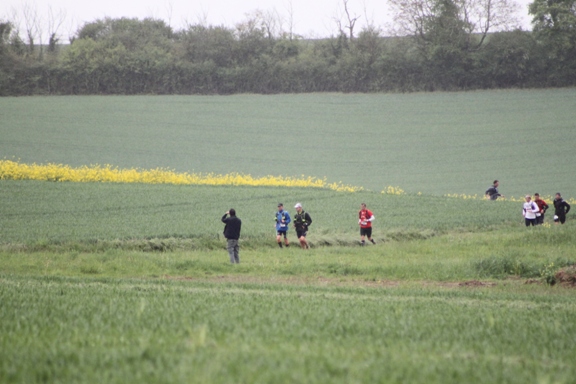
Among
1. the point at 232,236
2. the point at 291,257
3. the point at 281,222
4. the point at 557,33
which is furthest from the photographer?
the point at 557,33

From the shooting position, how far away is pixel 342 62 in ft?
249

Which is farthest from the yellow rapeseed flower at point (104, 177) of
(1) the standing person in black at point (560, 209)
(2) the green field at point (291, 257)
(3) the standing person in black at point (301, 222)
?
(3) the standing person in black at point (301, 222)

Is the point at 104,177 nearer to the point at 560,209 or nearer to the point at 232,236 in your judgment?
the point at 232,236

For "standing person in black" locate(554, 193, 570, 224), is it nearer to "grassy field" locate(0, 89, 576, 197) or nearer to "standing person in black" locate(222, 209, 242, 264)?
"standing person in black" locate(222, 209, 242, 264)

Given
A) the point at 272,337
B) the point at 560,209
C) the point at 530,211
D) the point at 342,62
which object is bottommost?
the point at 530,211

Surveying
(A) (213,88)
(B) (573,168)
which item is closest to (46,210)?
(B) (573,168)

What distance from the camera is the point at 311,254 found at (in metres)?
23.8

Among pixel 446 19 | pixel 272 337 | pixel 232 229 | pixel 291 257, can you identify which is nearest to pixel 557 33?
pixel 446 19

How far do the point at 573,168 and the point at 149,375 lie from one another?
55.7 meters

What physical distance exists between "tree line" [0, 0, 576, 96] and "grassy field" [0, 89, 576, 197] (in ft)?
7.34

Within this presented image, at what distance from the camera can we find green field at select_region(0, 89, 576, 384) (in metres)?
7.01

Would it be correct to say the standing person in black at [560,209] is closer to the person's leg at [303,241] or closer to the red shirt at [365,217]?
the red shirt at [365,217]

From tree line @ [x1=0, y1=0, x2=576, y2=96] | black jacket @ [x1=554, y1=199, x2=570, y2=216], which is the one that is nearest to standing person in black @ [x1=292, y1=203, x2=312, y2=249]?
black jacket @ [x1=554, y1=199, x2=570, y2=216]

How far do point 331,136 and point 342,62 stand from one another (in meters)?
12.9
